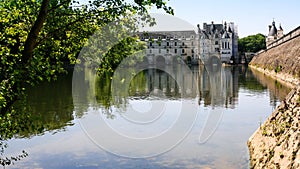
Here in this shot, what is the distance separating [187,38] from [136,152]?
114693 mm

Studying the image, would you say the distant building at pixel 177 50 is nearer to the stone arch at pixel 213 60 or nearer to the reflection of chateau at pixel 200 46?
the reflection of chateau at pixel 200 46

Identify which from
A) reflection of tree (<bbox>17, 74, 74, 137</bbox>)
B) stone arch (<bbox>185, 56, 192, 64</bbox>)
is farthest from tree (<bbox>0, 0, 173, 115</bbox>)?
stone arch (<bbox>185, 56, 192, 64</bbox>)

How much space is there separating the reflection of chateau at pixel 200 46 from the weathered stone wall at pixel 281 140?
10457 centimetres

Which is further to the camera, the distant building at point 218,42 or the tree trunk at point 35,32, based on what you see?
the distant building at point 218,42

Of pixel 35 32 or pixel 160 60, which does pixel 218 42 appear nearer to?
pixel 160 60

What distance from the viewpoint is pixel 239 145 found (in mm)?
13125

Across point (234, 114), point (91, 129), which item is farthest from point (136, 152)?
point (234, 114)

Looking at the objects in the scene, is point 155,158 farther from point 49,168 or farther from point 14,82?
point 14,82

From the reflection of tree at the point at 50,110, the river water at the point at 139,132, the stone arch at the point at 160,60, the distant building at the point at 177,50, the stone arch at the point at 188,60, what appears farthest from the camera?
the stone arch at the point at 160,60

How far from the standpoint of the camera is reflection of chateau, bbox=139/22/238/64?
11675 centimetres

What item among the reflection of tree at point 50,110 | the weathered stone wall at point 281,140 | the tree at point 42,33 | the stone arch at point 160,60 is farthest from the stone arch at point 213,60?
the tree at point 42,33

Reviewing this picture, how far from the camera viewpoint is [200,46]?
120 m

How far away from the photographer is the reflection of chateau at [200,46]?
11675cm

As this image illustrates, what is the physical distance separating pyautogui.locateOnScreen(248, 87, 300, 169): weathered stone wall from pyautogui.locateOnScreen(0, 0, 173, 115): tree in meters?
4.62
